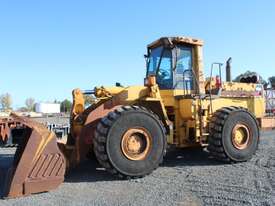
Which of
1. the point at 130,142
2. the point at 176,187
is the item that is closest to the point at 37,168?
the point at 130,142

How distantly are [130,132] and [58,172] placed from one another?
1676 millimetres

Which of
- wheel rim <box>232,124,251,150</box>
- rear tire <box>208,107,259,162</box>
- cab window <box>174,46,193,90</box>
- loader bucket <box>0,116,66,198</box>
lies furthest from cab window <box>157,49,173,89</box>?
loader bucket <box>0,116,66,198</box>

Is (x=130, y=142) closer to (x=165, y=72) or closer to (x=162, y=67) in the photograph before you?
(x=165, y=72)

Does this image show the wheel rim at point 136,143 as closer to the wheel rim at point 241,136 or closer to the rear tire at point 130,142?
the rear tire at point 130,142

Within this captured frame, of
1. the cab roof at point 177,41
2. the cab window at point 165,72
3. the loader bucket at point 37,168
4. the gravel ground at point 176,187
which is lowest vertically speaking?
the gravel ground at point 176,187

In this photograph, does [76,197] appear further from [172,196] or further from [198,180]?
[198,180]

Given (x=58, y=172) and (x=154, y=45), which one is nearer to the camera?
(x=58, y=172)

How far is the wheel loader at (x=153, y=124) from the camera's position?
7.57m

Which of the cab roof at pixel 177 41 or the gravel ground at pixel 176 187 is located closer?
the gravel ground at pixel 176 187

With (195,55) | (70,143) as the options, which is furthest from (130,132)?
(195,55)

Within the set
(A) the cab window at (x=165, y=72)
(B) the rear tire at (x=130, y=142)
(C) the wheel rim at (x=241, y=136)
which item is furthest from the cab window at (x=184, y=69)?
(B) the rear tire at (x=130, y=142)

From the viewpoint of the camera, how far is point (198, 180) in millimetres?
8055

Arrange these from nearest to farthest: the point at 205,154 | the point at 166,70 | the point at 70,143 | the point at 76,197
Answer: the point at 76,197, the point at 70,143, the point at 166,70, the point at 205,154

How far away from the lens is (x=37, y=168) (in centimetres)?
738
